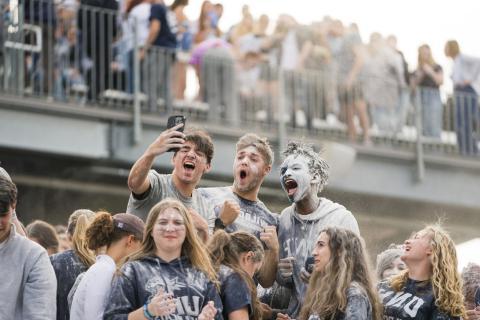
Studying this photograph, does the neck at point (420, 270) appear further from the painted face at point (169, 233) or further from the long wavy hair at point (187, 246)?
the painted face at point (169, 233)

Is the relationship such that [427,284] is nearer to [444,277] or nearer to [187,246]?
[444,277]

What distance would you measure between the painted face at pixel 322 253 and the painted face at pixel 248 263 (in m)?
0.37

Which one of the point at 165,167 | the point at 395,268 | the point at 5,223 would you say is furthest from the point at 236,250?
the point at 165,167

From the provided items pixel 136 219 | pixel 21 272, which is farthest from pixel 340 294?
pixel 21 272

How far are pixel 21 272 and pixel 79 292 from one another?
0.34 metres

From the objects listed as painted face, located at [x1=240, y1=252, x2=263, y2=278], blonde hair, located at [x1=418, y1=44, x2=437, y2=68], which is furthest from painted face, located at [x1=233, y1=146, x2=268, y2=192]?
blonde hair, located at [x1=418, y1=44, x2=437, y2=68]

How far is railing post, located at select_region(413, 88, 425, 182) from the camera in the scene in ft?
61.8

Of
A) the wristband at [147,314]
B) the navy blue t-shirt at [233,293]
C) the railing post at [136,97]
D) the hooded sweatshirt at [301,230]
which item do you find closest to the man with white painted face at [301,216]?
the hooded sweatshirt at [301,230]

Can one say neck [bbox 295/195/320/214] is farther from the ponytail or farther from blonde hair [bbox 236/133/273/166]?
the ponytail

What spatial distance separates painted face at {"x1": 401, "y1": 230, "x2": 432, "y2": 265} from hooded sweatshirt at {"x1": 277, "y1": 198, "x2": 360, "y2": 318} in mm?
326

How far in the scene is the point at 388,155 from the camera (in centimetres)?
1891

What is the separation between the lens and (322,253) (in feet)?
28.7

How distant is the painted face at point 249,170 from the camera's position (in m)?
9.39

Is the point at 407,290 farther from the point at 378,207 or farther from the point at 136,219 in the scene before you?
the point at 378,207
